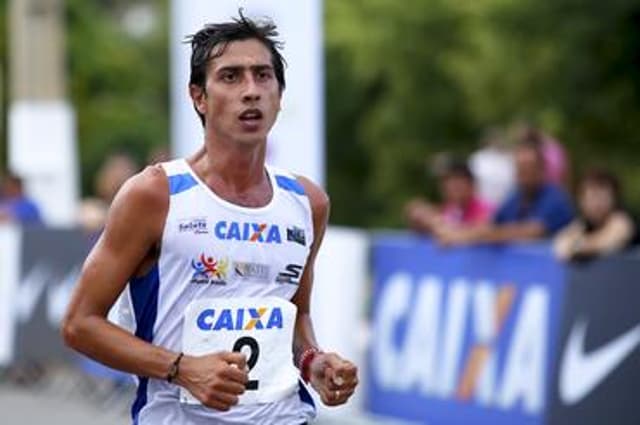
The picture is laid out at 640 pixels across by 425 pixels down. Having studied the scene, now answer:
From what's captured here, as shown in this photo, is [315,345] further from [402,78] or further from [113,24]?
[113,24]

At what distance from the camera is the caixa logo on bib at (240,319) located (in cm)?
657

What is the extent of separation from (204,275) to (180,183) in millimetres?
283

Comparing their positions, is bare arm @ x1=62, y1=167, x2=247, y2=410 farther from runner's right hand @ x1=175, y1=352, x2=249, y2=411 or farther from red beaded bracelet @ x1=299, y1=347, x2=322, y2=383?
red beaded bracelet @ x1=299, y1=347, x2=322, y2=383

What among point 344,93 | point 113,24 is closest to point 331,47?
point 344,93

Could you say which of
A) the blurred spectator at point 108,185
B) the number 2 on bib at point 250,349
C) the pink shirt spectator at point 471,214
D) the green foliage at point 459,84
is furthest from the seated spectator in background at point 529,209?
the green foliage at point 459,84

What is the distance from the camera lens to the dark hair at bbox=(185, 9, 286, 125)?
21.6 ft

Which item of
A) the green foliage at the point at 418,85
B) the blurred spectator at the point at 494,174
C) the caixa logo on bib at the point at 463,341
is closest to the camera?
the caixa logo on bib at the point at 463,341

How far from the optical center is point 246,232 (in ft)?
21.7

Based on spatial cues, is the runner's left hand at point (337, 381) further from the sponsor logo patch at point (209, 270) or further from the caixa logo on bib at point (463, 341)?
the caixa logo on bib at point (463, 341)

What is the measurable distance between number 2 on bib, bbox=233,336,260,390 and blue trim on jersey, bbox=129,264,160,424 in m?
0.26

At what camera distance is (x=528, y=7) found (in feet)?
115

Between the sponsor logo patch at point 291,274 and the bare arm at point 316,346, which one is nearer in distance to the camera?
the bare arm at point 316,346

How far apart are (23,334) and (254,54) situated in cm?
1374

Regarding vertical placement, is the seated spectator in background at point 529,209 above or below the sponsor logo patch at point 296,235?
below
